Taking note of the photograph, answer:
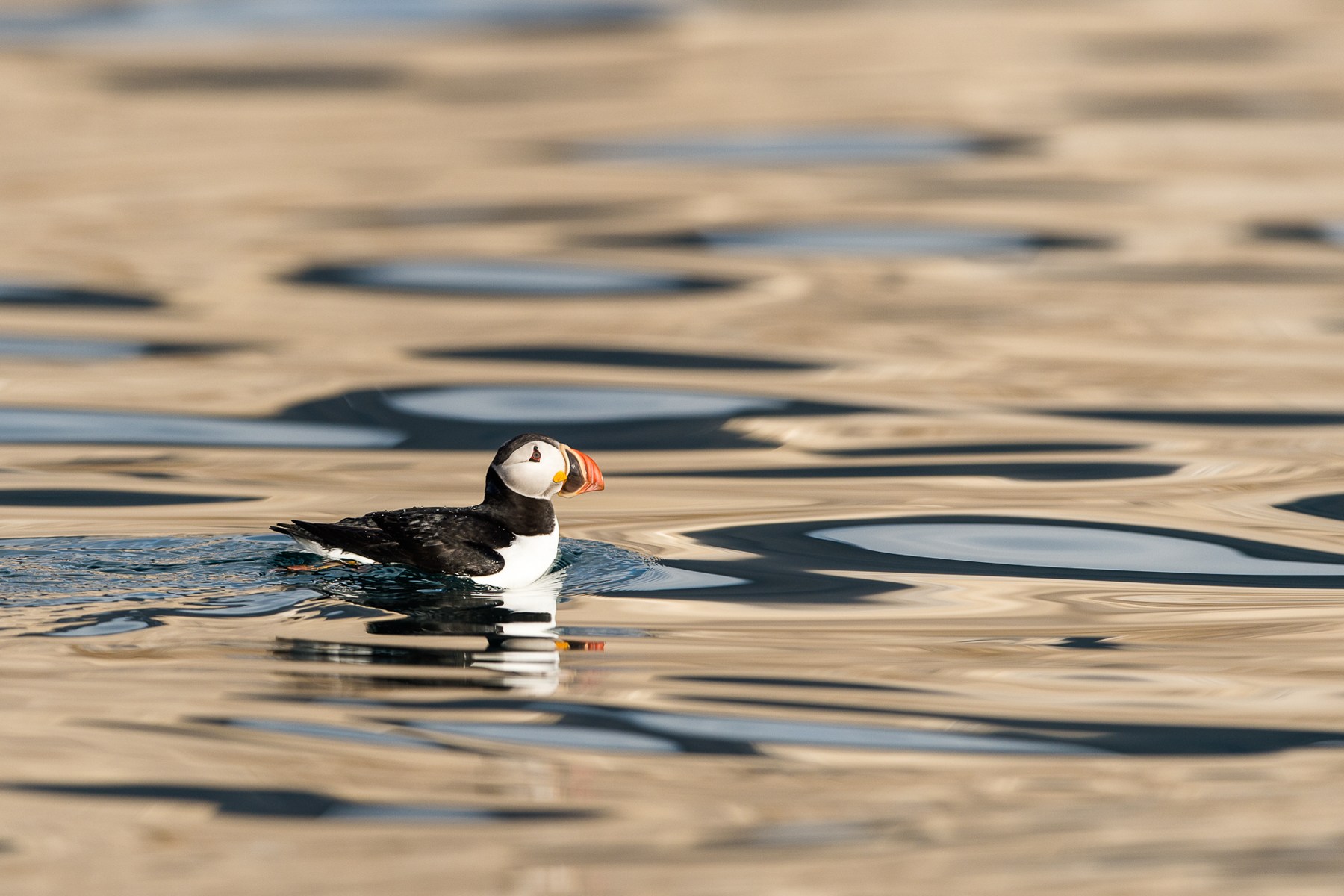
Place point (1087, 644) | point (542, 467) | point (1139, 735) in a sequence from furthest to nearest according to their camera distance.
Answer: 1. point (542, 467)
2. point (1087, 644)
3. point (1139, 735)

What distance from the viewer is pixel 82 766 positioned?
20.4 ft

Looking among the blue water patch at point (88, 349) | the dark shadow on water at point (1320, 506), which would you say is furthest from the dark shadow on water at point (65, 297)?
the dark shadow on water at point (1320, 506)

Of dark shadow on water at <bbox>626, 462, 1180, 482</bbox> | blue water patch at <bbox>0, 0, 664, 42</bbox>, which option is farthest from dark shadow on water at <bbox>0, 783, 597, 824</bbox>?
blue water patch at <bbox>0, 0, 664, 42</bbox>

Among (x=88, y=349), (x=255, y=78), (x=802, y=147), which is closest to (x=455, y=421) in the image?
(x=88, y=349)

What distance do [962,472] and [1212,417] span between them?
82.9 inches

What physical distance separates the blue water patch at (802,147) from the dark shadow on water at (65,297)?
6175mm

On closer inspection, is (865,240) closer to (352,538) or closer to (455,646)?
(352,538)

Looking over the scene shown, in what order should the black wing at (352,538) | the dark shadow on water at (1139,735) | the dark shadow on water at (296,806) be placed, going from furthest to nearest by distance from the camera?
1. the black wing at (352,538)
2. the dark shadow on water at (1139,735)
3. the dark shadow on water at (296,806)

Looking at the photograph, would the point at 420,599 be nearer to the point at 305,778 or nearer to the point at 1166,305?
the point at 305,778

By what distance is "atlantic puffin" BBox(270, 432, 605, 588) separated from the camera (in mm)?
8203

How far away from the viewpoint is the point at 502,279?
1606 centimetres

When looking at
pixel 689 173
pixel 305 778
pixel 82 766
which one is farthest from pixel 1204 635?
pixel 689 173

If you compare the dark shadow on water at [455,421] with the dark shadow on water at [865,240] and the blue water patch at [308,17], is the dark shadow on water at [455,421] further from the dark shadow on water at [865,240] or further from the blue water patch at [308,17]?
the blue water patch at [308,17]

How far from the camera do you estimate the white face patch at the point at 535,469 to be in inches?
337
